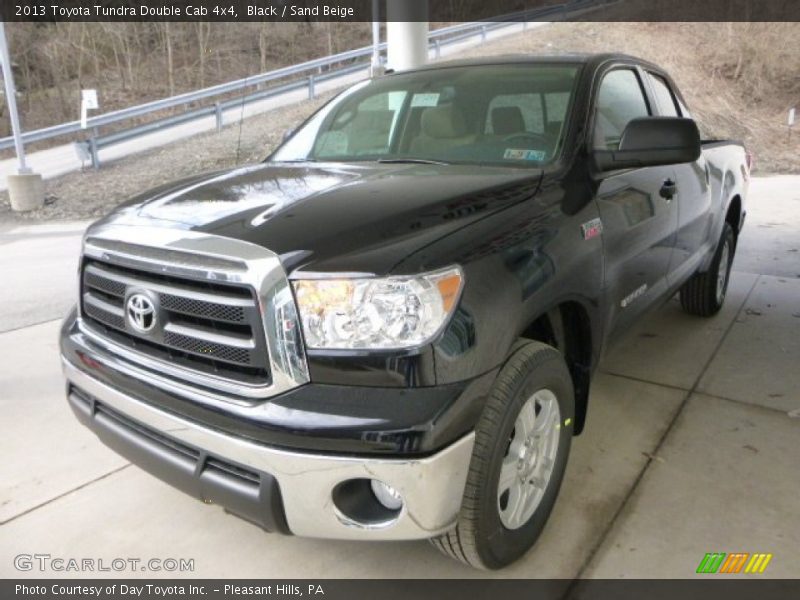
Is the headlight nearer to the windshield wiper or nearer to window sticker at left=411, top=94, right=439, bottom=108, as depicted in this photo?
the windshield wiper

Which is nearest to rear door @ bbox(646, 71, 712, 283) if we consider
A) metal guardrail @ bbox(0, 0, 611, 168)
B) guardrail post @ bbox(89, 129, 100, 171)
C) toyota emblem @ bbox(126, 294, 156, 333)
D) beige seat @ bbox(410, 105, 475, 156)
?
beige seat @ bbox(410, 105, 475, 156)

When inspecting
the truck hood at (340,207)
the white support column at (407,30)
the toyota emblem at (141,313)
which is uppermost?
the white support column at (407,30)

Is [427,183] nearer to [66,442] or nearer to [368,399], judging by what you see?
[368,399]

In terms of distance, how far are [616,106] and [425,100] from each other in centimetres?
92

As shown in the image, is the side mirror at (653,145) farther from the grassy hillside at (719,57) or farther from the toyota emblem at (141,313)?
the grassy hillside at (719,57)

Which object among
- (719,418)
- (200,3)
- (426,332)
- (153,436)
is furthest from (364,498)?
(200,3)

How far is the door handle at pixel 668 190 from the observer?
10.6ft

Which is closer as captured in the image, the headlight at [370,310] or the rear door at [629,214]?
the headlight at [370,310]

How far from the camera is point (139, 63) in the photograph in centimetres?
2459

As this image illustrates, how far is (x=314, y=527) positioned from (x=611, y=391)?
2.30 metres

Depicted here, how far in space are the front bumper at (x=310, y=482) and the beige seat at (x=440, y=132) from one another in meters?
1.58

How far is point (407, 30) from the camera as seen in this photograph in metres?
7.25

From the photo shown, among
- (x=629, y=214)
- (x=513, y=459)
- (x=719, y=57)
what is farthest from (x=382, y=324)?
(x=719, y=57)

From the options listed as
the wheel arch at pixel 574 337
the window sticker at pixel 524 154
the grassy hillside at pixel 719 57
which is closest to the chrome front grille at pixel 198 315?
the wheel arch at pixel 574 337
